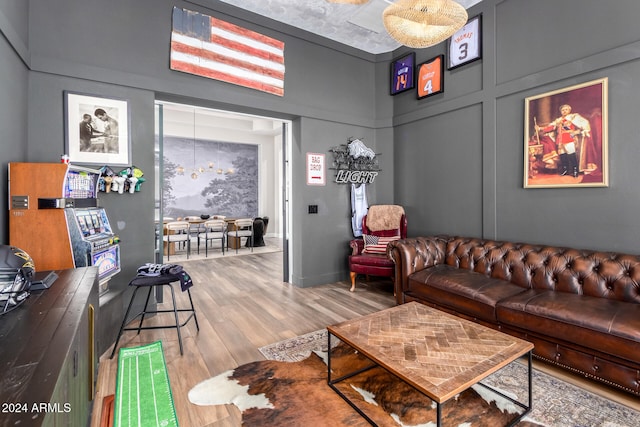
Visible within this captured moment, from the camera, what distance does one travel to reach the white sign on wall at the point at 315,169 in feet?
14.8

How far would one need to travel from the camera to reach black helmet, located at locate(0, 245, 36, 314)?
4.30 ft

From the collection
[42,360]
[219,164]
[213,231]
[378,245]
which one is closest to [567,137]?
[378,245]

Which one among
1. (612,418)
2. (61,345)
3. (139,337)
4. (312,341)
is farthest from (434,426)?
(139,337)

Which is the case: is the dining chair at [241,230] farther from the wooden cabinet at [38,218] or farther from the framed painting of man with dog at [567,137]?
the framed painting of man with dog at [567,137]

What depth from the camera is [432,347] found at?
69.4 inches

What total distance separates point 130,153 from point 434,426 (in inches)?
140

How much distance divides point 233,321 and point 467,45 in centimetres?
448

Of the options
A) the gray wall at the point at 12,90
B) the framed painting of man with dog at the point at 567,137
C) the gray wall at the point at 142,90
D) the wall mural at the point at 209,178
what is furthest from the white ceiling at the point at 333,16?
the wall mural at the point at 209,178

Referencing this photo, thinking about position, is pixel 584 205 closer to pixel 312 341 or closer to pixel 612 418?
pixel 612 418

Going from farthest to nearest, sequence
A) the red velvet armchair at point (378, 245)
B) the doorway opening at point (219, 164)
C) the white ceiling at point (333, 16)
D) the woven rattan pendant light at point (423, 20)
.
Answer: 1. the doorway opening at point (219, 164)
2. the red velvet armchair at point (378, 245)
3. the white ceiling at point (333, 16)
4. the woven rattan pendant light at point (423, 20)

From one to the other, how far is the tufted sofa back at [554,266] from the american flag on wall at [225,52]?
3.32 meters

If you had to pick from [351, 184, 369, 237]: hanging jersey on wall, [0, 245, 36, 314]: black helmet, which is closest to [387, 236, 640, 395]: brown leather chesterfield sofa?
[351, 184, 369, 237]: hanging jersey on wall

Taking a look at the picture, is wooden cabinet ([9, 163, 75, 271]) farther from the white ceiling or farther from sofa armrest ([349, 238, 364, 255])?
sofa armrest ([349, 238, 364, 255])

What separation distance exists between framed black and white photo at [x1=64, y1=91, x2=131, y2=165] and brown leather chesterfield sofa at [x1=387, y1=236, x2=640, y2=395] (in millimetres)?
3232
